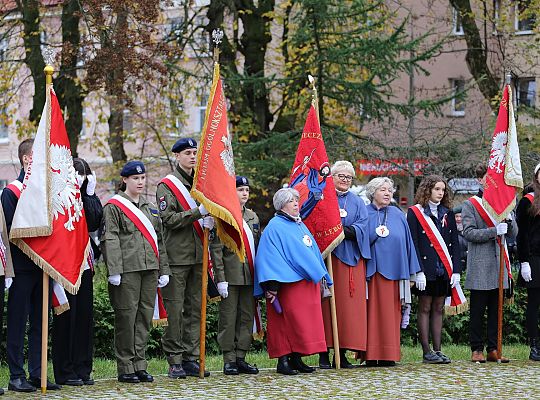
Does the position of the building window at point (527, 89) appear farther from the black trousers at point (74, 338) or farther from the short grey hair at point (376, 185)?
the black trousers at point (74, 338)

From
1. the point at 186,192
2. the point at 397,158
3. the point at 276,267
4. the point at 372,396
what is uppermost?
the point at 397,158

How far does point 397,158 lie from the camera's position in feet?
61.0

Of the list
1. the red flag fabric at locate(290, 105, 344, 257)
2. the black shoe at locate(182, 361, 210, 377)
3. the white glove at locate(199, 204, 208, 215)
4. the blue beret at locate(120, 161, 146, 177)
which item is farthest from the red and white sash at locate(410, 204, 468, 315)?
the blue beret at locate(120, 161, 146, 177)

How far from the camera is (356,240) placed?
11.2m

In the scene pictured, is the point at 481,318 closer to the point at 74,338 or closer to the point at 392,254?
the point at 392,254

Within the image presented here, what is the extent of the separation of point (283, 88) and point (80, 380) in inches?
459

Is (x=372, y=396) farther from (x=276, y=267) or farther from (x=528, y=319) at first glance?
(x=528, y=319)

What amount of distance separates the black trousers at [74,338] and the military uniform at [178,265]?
0.78 m

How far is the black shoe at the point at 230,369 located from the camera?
1052 cm

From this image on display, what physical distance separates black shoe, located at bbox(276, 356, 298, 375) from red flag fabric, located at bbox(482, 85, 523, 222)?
9.07 feet

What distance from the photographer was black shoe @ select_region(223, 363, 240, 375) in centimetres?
1052

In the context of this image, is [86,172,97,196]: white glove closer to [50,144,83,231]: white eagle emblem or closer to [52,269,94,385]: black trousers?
[50,144,83,231]: white eagle emblem

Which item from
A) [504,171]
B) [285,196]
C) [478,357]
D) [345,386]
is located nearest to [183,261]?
[285,196]

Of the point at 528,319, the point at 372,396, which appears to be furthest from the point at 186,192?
the point at 528,319
